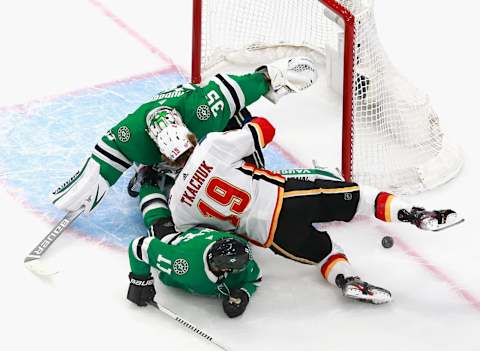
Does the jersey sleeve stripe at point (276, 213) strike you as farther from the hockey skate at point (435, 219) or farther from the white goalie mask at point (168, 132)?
the hockey skate at point (435, 219)

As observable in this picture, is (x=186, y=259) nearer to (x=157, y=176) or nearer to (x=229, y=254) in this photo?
(x=229, y=254)

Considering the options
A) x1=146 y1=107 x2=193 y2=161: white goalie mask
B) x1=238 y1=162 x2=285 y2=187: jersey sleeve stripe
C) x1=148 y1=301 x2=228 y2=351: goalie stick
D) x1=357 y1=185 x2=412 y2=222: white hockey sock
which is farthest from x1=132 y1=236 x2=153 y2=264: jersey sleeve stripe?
x1=357 y1=185 x2=412 y2=222: white hockey sock

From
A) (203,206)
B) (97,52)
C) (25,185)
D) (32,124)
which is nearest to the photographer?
(203,206)

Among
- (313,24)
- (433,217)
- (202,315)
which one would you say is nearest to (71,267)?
(202,315)

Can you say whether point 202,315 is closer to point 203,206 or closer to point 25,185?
point 203,206

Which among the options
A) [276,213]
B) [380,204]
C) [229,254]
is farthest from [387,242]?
[229,254]

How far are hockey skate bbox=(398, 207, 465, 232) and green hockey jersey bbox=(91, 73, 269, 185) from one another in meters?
0.80

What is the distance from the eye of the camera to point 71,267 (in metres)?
4.02

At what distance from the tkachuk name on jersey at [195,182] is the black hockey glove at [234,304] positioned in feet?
1.09

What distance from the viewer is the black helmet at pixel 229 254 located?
3.60 meters

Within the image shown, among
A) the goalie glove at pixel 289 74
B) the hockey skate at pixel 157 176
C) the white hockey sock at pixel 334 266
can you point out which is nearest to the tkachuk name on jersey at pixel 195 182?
the hockey skate at pixel 157 176

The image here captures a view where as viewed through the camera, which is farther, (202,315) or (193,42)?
(193,42)

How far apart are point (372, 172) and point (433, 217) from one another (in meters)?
0.62

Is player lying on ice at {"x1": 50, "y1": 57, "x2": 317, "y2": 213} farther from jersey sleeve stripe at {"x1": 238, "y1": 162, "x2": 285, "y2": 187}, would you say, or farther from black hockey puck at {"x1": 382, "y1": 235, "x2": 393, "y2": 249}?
black hockey puck at {"x1": 382, "y1": 235, "x2": 393, "y2": 249}
